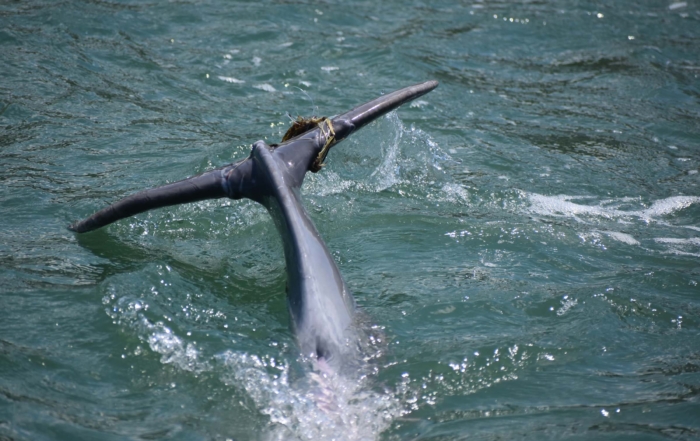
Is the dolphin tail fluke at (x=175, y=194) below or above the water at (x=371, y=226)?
above

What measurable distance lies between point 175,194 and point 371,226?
1743 millimetres

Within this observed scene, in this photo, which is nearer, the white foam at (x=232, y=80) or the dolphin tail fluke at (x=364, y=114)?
the dolphin tail fluke at (x=364, y=114)

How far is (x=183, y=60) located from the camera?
8.60m

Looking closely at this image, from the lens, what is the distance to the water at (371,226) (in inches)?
157

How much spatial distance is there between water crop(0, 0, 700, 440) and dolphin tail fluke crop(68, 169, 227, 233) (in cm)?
47

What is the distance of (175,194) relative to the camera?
4.59m

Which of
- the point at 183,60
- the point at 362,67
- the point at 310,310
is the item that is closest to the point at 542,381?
the point at 310,310

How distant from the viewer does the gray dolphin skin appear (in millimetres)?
4016

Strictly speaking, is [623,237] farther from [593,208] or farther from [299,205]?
[299,205]

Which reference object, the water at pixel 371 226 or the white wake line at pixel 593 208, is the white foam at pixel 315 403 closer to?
the water at pixel 371 226

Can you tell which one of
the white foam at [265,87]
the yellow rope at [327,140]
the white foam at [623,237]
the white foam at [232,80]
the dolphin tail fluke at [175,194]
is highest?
the yellow rope at [327,140]

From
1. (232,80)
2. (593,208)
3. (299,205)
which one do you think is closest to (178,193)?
(299,205)

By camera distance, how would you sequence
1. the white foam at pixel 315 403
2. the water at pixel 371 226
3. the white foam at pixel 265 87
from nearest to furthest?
the white foam at pixel 315 403, the water at pixel 371 226, the white foam at pixel 265 87

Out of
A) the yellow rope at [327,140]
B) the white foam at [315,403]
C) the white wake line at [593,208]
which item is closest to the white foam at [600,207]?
the white wake line at [593,208]
